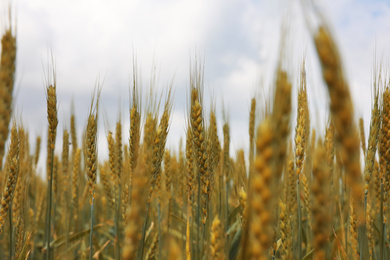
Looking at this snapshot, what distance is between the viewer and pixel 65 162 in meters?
3.67

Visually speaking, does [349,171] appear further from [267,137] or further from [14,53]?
[14,53]

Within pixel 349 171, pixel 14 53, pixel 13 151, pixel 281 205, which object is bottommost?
pixel 281 205

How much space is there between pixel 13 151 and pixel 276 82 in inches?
75.3

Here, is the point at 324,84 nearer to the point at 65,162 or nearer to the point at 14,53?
the point at 14,53

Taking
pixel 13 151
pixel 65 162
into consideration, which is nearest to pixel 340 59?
pixel 13 151

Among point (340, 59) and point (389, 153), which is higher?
point (340, 59)

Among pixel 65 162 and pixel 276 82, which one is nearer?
pixel 276 82

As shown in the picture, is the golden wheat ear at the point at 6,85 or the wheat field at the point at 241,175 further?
the golden wheat ear at the point at 6,85

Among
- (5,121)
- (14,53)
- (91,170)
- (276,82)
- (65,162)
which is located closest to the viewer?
(276,82)

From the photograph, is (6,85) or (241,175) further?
(241,175)

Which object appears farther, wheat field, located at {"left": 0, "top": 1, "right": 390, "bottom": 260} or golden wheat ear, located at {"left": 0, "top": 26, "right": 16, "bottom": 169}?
golden wheat ear, located at {"left": 0, "top": 26, "right": 16, "bottom": 169}

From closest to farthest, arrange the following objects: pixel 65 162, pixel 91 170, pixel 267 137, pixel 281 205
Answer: pixel 267 137
pixel 281 205
pixel 91 170
pixel 65 162

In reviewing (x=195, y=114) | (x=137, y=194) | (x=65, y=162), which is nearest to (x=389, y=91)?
(x=195, y=114)

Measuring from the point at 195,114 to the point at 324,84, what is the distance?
1.30 meters
